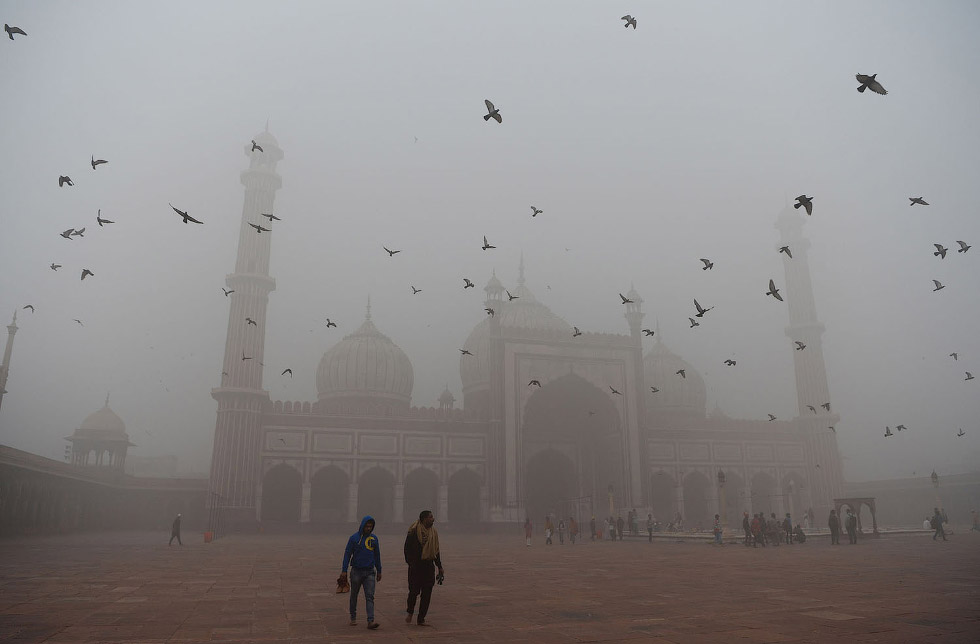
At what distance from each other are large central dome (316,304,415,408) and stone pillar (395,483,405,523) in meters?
6.07

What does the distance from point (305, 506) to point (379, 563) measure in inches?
938

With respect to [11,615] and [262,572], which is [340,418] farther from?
[11,615]

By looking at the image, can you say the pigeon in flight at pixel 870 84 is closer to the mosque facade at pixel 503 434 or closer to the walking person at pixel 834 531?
the walking person at pixel 834 531

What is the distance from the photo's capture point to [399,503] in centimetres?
2947

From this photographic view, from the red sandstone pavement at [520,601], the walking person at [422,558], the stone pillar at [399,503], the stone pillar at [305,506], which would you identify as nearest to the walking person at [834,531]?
the red sandstone pavement at [520,601]

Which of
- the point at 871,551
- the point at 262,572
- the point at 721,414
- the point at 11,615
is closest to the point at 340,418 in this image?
the point at 262,572

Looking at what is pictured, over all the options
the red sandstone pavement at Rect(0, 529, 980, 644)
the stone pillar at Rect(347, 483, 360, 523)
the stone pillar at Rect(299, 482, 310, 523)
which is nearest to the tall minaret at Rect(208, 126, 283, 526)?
the stone pillar at Rect(299, 482, 310, 523)

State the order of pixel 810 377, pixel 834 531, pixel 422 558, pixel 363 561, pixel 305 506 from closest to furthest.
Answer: pixel 363 561 → pixel 422 558 → pixel 834 531 → pixel 305 506 → pixel 810 377

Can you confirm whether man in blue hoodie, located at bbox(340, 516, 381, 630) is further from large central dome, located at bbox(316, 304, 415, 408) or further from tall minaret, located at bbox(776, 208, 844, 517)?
tall minaret, located at bbox(776, 208, 844, 517)

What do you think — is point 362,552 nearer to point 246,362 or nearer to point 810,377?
point 246,362

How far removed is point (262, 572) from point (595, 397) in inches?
977

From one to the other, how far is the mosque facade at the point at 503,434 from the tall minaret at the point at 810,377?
0.08 metres

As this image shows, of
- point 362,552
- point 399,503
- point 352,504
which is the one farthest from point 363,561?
point 399,503

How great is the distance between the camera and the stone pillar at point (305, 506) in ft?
92.1
